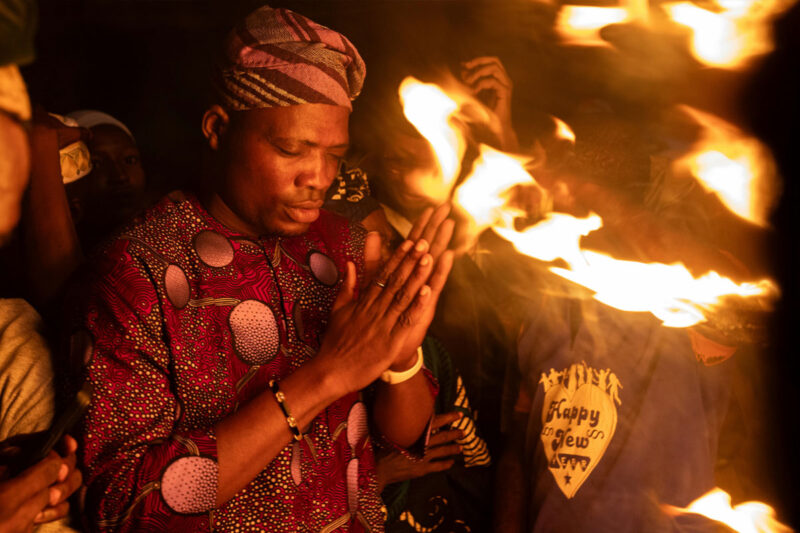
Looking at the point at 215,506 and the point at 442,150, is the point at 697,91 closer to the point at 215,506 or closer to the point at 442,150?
the point at 442,150

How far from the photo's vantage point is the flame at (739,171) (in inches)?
76.0

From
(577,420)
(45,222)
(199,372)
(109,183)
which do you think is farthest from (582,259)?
(109,183)

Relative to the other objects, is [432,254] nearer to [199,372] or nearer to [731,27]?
[199,372]

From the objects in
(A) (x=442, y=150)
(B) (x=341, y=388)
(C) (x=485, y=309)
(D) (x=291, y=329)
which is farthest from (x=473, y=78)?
(B) (x=341, y=388)

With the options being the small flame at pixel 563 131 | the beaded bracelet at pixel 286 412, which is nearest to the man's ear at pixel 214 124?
the beaded bracelet at pixel 286 412

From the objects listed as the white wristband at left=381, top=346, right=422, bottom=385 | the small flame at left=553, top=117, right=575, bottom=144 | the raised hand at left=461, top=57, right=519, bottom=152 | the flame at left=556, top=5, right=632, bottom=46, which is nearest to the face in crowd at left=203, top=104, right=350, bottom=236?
the white wristband at left=381, top=346, right=422, bottom=385

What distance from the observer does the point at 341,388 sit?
152 cm

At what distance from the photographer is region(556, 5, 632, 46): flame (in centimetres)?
244

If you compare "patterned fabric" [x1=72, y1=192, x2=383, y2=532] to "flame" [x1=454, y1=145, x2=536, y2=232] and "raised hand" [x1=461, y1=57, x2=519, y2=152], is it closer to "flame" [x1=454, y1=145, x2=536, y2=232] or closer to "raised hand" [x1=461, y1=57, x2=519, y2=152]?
"flame" [x1=454, y1=145, x2=536, y2=232]

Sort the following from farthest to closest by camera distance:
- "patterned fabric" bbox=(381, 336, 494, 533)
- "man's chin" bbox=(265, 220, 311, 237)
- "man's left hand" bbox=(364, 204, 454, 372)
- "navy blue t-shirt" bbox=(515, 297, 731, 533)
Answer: "patterned fabric" bbox=(381, 336, 494, 533), "navy blue t-shirt" bbox=(515, 297, 731, 533), "man's chin" bbox=(265, 220, 311, 237), "man's left hand" bbox=(364, 204, 454, 372)

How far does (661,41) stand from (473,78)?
0.93m

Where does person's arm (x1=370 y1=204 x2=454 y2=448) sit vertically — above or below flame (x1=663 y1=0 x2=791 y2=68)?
below

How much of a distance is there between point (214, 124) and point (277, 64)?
10.7 inches

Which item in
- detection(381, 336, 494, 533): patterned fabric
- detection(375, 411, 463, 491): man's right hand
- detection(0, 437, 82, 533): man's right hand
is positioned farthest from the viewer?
detection(381, 336, 494, 533): patterned fabric
